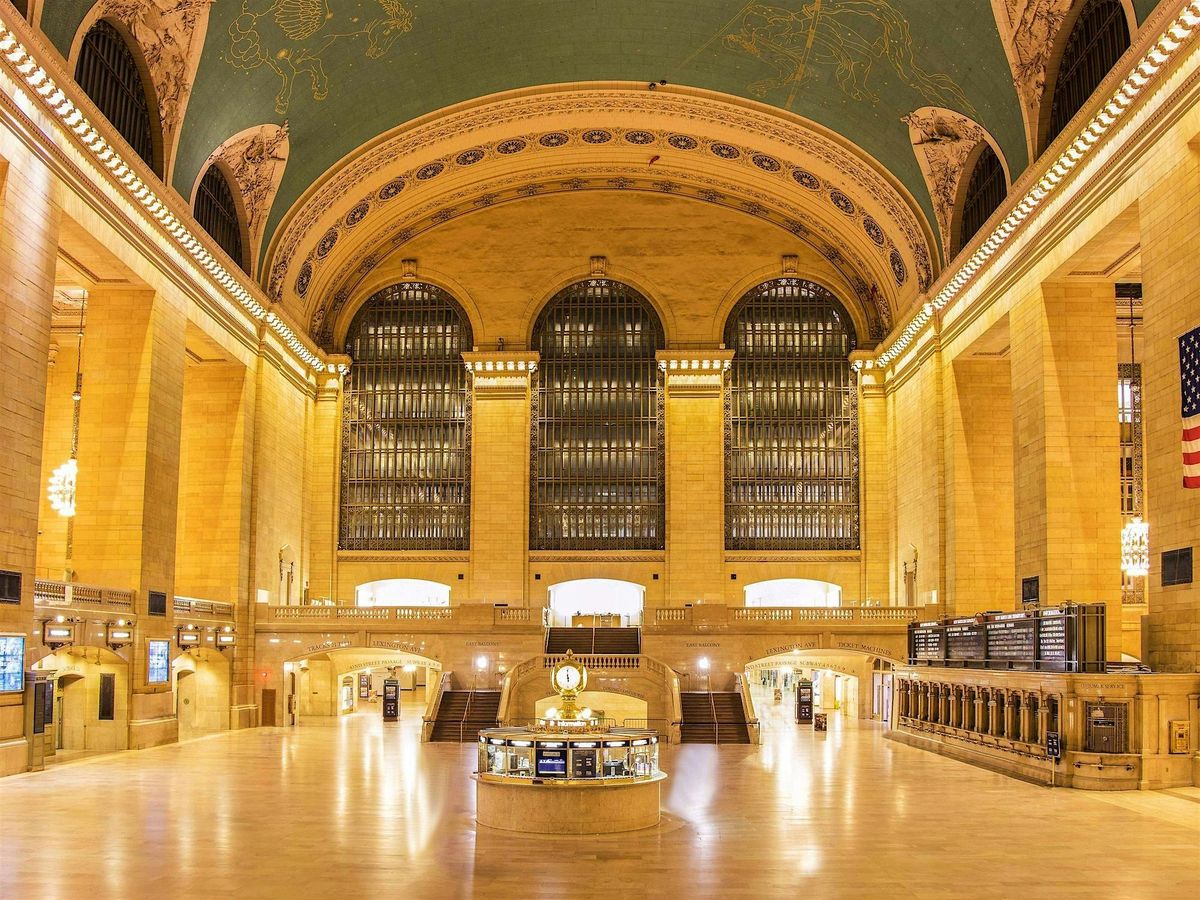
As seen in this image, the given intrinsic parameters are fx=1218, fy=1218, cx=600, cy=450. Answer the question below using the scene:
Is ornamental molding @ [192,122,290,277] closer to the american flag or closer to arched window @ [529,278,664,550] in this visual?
arched window @ [529,278,664,550]

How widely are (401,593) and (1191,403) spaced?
27.4 metres

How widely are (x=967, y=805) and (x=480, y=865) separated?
7630mm

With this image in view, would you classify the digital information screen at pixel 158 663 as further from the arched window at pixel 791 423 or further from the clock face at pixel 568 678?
the arched window at pixel 791 423

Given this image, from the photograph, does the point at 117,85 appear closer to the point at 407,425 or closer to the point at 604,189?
the point at 407,425

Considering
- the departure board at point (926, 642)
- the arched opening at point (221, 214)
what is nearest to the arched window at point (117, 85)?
the arched opening at point (221, 214)

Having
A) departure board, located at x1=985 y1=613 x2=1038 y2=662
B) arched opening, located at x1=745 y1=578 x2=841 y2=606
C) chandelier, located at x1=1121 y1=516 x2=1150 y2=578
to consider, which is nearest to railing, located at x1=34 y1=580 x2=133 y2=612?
departure board, located at x1=985 y1=613 x2=1038 y2=662

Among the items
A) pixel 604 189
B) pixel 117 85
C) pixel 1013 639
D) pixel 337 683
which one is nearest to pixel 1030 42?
pixel 1013 639

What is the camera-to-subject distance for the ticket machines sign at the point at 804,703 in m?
33.2

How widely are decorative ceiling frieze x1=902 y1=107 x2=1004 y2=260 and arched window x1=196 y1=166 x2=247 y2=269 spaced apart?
16.7m

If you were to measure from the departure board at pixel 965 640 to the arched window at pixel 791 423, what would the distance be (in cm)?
1244

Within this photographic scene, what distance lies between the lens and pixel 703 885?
10.5 m

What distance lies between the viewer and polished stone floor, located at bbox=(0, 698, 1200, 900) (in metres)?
10.5

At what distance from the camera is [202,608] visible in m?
29.0

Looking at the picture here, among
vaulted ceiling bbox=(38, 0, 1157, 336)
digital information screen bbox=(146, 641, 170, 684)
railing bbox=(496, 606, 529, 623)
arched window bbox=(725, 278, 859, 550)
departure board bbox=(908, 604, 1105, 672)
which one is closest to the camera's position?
departure board bbox=(908, 604, 1105, 672)
